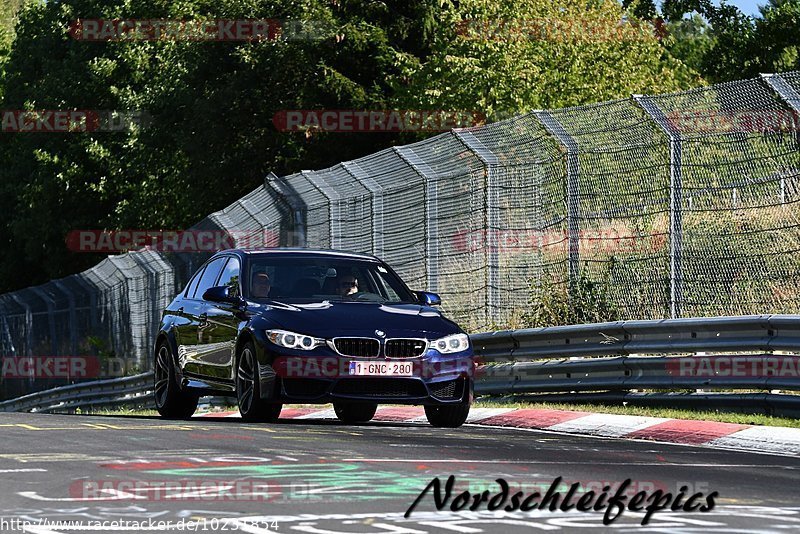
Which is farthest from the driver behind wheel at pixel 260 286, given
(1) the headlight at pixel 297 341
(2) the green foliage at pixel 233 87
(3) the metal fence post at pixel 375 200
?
(2) the green foliage at pixel 233 87

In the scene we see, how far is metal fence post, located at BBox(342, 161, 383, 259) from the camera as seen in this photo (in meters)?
21.3

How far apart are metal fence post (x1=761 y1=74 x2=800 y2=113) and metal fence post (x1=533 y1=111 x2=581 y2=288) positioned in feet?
10.7

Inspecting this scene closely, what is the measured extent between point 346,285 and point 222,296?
119 cm

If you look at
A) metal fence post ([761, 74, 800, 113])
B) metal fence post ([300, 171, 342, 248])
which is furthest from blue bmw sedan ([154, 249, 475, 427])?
metal fence post ([300, 171, 342, 248])

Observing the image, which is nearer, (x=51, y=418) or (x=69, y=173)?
(x=51, y=418)

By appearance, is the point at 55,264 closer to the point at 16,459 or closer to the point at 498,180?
the point at 498,180

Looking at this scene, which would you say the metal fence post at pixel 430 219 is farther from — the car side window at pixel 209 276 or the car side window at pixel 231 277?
the car side window at pixel 231 277

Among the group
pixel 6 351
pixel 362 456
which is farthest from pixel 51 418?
pixel 6 351

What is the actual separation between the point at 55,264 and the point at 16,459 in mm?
55915

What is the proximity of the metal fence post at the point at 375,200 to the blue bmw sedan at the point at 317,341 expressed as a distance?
5.03 meters

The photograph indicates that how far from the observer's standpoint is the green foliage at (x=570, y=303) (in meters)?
17.6

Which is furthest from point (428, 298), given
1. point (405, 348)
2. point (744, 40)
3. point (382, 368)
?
point (744, 40)

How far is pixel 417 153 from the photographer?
20.4 meters

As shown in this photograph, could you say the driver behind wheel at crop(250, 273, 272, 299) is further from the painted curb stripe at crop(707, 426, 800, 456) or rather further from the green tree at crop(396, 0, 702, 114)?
the green tree at crop(396, 0, 702, 114)
